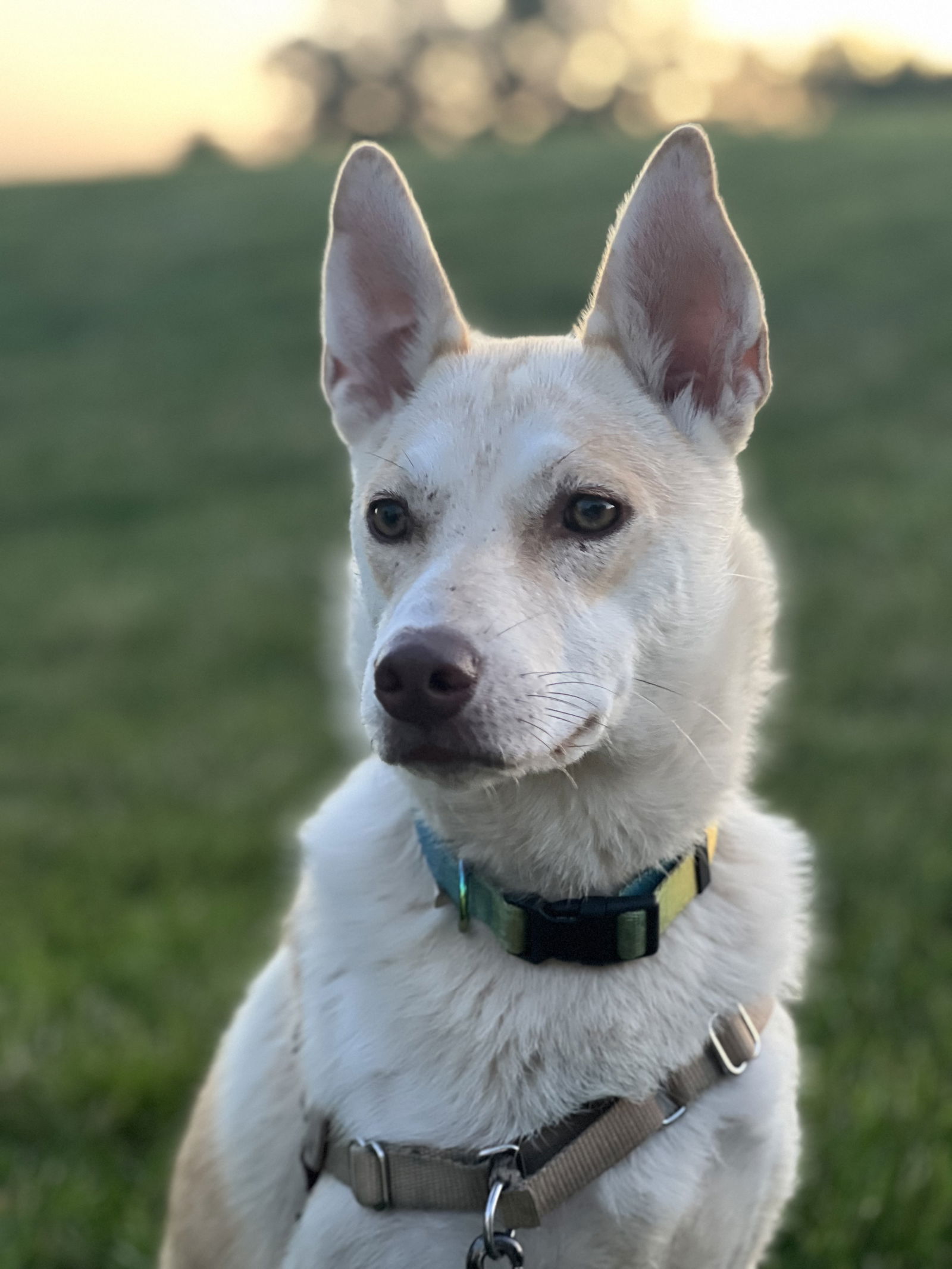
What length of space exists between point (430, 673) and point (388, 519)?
50cm

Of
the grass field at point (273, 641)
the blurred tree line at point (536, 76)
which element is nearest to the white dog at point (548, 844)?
the grass field at point (273, 641)

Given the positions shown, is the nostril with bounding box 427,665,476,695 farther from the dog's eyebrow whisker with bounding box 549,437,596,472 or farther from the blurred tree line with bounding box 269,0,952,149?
the blurred tree line with bounding box 269,0,952,149

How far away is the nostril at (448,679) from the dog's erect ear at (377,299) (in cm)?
85

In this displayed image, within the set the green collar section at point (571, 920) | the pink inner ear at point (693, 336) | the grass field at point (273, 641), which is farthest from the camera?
the grass field at point (273, 641)

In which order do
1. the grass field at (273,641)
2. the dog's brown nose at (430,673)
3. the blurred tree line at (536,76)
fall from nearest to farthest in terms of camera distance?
the dog's brown nose at (430,673) < the grass field at (273,641) < the blurred tree line at (536,76)

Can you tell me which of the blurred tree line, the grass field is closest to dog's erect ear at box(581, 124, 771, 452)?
the grass field

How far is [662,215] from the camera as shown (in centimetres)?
226

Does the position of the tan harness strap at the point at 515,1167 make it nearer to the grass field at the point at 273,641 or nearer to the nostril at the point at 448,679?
the nostril at the point at 448,679

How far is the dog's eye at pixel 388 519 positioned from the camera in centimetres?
225

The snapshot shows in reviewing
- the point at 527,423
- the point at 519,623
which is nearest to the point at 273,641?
the point at 527,423

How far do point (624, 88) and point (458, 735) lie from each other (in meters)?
35.3

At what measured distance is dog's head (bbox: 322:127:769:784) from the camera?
1.94 meters

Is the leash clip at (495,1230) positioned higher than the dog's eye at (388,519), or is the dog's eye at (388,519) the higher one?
the dog's eye at (388,519)

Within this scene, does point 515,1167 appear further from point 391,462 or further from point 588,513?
point 391,462
